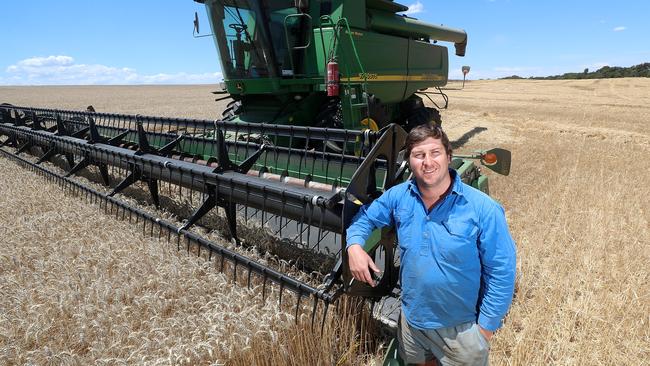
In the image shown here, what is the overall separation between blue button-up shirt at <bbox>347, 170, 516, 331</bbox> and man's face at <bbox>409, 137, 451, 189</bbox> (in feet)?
0.19

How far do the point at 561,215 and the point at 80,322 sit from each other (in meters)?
3.96

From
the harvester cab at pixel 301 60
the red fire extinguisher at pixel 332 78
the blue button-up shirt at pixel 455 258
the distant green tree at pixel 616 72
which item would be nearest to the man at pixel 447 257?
the blue button-up shirt at pixel 455 258

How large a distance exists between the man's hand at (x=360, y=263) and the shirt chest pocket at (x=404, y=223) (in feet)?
0.46

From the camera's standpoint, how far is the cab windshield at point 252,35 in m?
4.40

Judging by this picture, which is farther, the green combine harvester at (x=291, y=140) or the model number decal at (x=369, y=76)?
the model number decal at (x=369, y=76)

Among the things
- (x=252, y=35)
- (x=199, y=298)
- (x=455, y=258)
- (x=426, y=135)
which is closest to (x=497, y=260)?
(x=455, y=258)

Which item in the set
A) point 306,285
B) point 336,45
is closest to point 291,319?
point 306,285

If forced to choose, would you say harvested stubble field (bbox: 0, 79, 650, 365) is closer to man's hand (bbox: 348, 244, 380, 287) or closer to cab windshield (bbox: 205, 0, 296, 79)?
man's hand (bbox: 348, 244, 380, 287)

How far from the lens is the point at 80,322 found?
1.85 metres

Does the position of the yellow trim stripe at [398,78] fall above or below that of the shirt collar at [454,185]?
above

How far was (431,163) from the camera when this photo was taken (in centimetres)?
134

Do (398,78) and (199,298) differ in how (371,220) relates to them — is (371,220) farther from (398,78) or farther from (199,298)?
(398,78)

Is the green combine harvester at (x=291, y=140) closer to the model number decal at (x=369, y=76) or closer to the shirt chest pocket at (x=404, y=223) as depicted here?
the model number decal at (x=369, y=76)

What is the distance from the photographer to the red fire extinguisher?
412 cm
